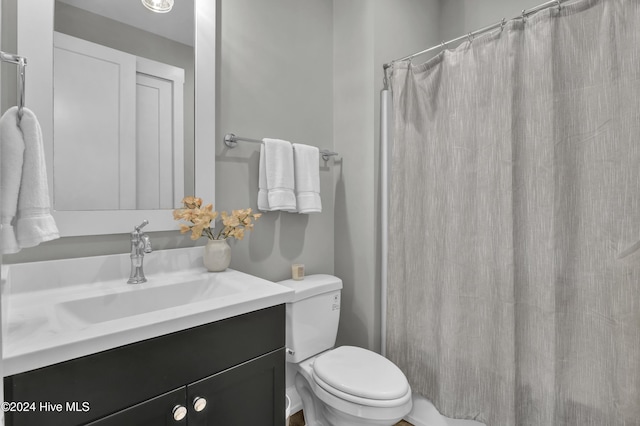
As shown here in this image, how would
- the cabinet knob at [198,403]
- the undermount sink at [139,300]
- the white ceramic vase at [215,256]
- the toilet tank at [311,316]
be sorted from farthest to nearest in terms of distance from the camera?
1. the toilet tank at [311,316]
2. the white ceramic vase at [215,256]
3. the undermount sink at [139,300]
4. the cabinet knob at [198,403]

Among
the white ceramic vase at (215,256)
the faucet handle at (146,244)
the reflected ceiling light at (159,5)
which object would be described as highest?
the reflected ceiling light at (159,5)

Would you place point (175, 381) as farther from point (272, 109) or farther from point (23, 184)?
point (272, 109)

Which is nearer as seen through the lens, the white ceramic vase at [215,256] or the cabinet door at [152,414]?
the cabinet door at [152,414]

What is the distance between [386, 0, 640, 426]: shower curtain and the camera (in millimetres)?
1140

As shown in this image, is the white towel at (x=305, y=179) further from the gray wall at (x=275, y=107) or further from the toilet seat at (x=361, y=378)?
the toilet seat at (x=361, y=378)

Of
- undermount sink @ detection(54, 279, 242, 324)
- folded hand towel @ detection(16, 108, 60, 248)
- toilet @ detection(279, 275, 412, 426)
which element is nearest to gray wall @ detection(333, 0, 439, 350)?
toilet @ detection(279, 275, 412, 426)

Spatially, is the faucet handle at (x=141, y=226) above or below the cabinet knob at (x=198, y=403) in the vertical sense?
above

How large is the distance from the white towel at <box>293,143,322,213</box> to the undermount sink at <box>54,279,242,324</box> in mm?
615

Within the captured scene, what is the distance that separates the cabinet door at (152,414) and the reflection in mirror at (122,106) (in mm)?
716

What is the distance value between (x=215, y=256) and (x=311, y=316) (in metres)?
0.54

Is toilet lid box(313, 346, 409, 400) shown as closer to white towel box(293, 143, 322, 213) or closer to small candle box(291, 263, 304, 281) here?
small candle box(291, 263, 304, 281)

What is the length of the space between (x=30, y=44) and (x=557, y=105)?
6.02 ft

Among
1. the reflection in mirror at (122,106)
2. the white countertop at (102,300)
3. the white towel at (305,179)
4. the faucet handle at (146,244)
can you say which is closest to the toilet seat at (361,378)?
the white countertop at (102,300)

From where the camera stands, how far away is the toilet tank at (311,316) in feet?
4.93
